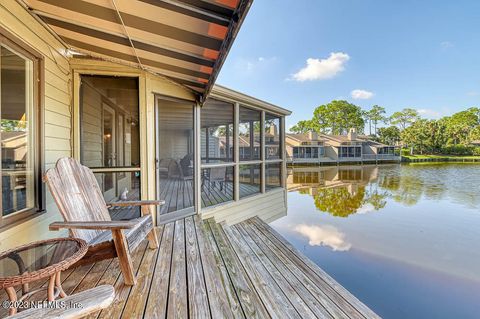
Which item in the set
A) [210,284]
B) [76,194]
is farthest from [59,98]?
[210,284]

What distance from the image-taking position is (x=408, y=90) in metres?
49.4

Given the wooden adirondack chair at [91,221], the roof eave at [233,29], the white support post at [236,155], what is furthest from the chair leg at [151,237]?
the white support post at [236,155]

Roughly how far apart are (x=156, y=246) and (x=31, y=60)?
2.31 m

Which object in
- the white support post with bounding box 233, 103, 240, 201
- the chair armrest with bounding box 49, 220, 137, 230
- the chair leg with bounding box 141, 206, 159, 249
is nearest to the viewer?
the chair armrest with bounding box 49, 220, 137, 230

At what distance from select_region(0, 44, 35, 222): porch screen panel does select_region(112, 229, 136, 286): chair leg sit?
3.08ft

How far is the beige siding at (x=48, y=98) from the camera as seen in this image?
186cm

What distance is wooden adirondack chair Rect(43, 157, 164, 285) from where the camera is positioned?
177 centimetres

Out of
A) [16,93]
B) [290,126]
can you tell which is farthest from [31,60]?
[290,126]

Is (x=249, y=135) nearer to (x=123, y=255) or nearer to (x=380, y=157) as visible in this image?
(x=123, y=255)

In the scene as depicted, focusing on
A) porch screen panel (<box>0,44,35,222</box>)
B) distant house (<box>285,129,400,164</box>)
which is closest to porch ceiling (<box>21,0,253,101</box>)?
porch screen panel (<box>0,44,35,222</box>)

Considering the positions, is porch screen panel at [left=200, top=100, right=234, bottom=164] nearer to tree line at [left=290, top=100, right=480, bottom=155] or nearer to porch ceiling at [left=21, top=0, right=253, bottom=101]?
porch ceiling at [left=21, top=0, right=253, bottom=101]

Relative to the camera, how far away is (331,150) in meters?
29.0

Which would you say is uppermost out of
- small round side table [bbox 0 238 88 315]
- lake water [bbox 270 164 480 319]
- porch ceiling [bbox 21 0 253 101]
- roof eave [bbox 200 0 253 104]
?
porch ceiling [bbox 21 0 253 101]

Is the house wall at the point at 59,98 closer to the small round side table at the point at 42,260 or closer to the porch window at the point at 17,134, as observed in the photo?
the porch window at the point at 17,134
